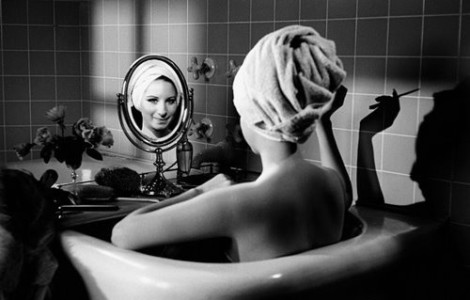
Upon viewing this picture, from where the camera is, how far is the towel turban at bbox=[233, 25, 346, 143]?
1.18 m

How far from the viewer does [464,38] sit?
1.64m

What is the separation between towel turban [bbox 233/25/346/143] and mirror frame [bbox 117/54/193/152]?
2.27 ft

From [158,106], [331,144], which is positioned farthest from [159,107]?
[331,144]

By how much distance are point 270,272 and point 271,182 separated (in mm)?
171

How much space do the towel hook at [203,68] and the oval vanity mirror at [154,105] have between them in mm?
397

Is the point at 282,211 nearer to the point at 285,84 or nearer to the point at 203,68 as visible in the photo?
the point at 285,84

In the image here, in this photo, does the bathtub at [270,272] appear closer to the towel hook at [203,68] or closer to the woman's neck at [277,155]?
the woman's neck at [277,155]

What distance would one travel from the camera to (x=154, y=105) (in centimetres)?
190

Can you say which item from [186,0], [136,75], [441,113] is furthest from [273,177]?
[186,0]

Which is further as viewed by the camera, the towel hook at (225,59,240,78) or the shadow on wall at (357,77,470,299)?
the towel hook at (225,59,240,78)

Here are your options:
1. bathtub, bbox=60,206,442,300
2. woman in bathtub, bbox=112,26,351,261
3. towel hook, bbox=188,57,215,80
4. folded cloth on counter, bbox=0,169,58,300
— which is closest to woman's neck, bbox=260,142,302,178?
woman in bathtub, bbox=112,26,351,261

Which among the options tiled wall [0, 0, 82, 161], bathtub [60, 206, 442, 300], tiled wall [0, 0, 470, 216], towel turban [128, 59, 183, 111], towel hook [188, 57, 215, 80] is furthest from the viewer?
tiled wall [0, 0, 82, 161]

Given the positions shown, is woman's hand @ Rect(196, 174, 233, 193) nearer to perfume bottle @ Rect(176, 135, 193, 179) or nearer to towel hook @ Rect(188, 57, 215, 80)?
perfume bottle @ Rect(176, 135, 193, 179)

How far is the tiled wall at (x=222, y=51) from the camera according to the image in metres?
1.72
